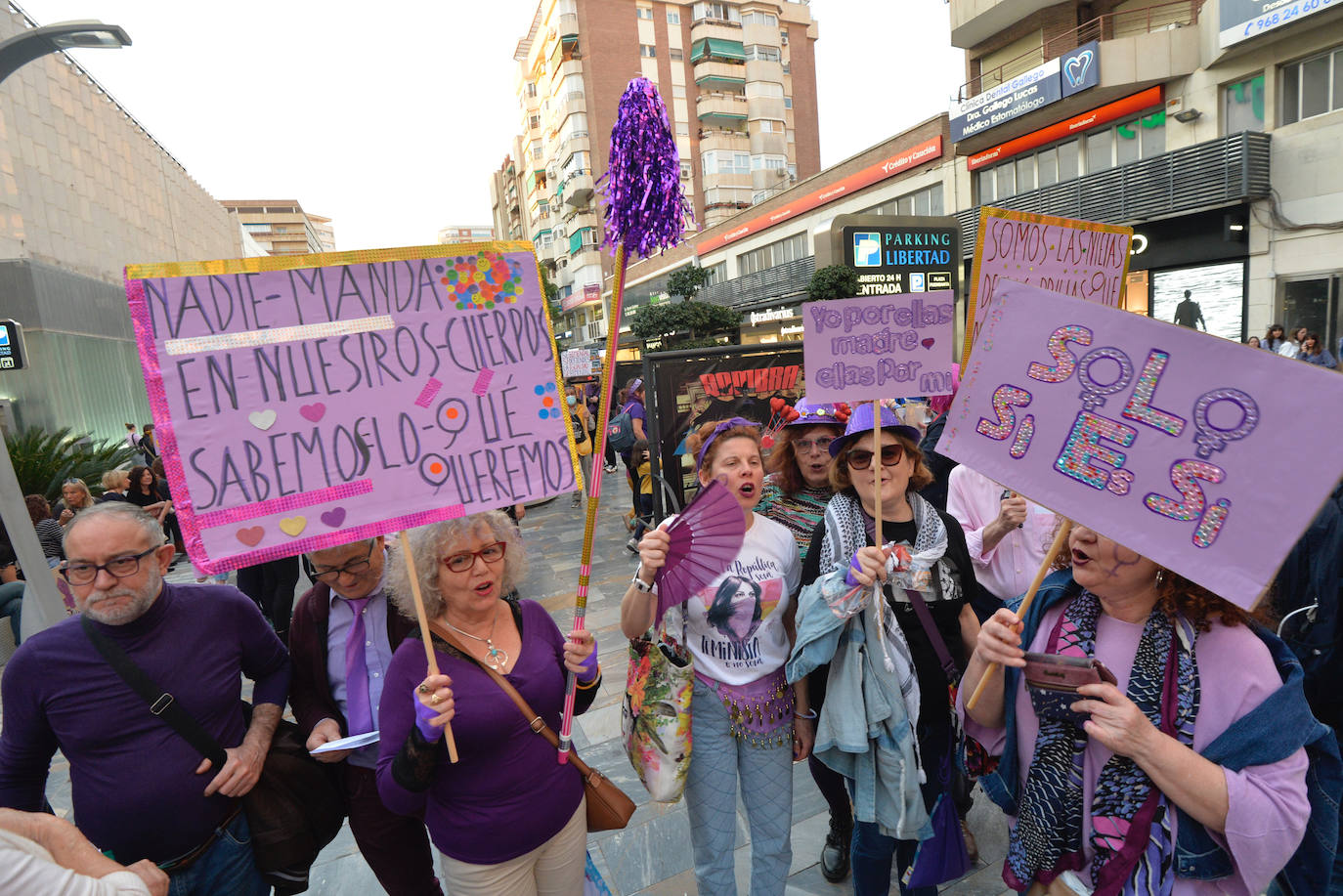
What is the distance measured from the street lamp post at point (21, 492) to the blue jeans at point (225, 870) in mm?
3499

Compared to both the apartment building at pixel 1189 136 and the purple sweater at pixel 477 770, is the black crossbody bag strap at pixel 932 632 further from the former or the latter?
the apartment building at pixel 1189 136

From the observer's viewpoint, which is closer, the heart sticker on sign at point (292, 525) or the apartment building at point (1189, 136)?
the heart sticker on sign at point (292, 525)

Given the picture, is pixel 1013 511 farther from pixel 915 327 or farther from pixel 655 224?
pixel 655 224

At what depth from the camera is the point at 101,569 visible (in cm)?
185

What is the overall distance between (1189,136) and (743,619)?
1981 centimetres

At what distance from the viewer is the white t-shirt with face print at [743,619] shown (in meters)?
2.40

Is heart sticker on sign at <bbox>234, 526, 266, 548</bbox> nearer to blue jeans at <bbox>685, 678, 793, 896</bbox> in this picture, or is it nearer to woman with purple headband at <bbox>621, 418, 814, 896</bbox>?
woman with purple headband at <bbox>621, 418, 814, 896</bbox>

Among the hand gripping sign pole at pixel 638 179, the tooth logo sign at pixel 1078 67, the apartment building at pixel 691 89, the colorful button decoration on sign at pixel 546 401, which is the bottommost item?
the colorful button decoration on sign at pixel 546 401

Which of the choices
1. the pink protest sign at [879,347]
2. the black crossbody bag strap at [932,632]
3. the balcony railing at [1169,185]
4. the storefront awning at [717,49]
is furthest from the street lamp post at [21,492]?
the storefront awning at [717,49]

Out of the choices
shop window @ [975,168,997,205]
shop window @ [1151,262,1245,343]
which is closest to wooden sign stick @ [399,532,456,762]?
shop window @ [1151,262,1245,343]

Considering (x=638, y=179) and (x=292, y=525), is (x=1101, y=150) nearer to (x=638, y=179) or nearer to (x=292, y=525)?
(x=638, y=179)

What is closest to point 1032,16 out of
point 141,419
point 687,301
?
point 687,301

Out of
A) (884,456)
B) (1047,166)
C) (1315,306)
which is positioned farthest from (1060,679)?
(1047,166)

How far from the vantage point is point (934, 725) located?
2.45 meters
